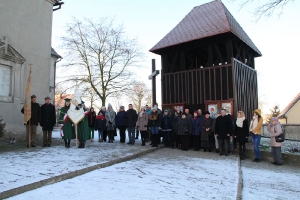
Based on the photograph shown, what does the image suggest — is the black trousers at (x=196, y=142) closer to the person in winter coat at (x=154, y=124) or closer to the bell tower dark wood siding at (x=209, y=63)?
the person in winter coat at (x=154, y=124)

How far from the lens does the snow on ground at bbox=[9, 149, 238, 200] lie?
4652mm

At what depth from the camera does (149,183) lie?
5.50 meters

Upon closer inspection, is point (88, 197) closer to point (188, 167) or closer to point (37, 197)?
point (37, 197)

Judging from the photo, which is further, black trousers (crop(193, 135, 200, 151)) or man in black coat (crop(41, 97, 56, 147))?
black trousers (crop(193, 135, 200, 151))

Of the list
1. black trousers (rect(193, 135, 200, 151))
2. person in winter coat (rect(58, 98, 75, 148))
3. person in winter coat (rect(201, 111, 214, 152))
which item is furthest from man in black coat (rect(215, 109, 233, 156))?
person in winter coat (rect(58, 98, 75, 148))

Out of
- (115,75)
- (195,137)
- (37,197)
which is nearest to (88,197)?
(37,197)

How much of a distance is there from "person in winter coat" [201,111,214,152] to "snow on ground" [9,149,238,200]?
277 cm

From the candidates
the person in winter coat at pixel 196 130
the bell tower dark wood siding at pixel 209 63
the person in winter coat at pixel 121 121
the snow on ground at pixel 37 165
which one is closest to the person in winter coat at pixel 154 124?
the person in winter coat at pixel 121 121

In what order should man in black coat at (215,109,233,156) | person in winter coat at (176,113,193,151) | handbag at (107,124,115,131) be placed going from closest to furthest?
man in black coat at (215,109,233,156) < person in winter coat at (176,113,193,151) < handbag at (107,124,115,131)

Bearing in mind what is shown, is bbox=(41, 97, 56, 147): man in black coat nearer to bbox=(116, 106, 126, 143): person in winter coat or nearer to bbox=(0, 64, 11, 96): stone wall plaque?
bbox=(0, 64, 11, 96): stone wall plaque

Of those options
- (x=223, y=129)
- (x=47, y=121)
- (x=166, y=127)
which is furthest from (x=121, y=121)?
(x=223, y=129)

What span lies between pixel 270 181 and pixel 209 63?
7.82 m

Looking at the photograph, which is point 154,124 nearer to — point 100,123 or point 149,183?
point 100,123

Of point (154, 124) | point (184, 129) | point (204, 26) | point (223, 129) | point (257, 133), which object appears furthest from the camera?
point (204, 26)
